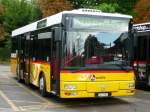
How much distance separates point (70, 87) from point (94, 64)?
1.05m

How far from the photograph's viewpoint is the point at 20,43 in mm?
24312

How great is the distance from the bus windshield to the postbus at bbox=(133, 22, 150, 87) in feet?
15.9

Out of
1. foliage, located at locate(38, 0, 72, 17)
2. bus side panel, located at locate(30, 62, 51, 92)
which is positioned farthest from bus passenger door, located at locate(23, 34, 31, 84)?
foliage, located at locate(38, 0, 72, 17)

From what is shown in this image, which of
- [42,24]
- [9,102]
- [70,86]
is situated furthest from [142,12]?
[70,86]

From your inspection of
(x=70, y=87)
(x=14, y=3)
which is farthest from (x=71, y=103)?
(x=14, y=3)

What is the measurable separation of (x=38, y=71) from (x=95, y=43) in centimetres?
404

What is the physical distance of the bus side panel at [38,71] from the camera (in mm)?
17047

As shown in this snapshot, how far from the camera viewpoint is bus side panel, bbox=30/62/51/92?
55.9ft

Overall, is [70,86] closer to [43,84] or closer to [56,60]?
[56,60]

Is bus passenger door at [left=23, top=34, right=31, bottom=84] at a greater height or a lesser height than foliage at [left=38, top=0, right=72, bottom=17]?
lesser

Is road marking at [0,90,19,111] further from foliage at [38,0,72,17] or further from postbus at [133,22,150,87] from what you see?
foliage at [38,0,72,17]

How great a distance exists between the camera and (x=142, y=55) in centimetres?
2127

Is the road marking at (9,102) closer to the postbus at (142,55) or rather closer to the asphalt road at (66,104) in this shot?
the asphalt road at (66,104)

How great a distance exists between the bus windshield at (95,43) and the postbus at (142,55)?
4.85 m
